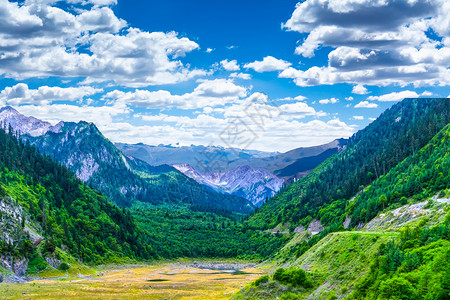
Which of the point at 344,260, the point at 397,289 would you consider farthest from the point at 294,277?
the point at 397,289

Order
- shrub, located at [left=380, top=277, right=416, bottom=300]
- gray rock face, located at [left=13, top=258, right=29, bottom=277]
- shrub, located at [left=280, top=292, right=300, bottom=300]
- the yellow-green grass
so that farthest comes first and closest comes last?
gray rock face, located at [left=13, top=258, right=29, bottom=277] < shrub, located at [left=280, top=292, right=300, bottom=300] < the yellow-green grass < shrub, located at [left=380, top=277, right=416, bottom=300]

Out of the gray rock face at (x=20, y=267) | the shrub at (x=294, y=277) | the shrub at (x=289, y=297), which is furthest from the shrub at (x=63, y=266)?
the shrub at (x=289, y=297)

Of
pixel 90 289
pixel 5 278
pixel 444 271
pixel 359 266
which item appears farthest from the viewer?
pixel 5 278

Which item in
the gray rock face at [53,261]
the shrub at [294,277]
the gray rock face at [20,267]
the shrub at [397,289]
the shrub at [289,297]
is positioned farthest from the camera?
the gray rock face at [53,261]

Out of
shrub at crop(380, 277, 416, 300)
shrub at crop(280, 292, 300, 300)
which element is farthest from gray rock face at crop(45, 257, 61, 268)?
shrub at crop(380, 277, 416, 300)

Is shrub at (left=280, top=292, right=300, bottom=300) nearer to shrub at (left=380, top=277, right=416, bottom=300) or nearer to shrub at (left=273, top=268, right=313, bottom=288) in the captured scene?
shrub at (left=273, top=268, right=313, bottom=288)

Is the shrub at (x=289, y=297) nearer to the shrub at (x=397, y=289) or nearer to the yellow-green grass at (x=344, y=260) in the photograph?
the yellow-green grass at (x=344, y=260)

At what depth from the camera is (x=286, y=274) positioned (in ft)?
294

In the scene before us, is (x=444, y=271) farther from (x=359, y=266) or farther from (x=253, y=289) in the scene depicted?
(x=253, y=289)

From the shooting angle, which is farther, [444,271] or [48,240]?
[48,240]

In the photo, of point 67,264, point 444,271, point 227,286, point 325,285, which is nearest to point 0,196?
point 67,264

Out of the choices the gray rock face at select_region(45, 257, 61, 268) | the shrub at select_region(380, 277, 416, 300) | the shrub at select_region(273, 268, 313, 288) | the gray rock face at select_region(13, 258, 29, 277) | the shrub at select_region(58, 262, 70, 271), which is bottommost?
the shrub at select_region(58, 262, 70, 271)

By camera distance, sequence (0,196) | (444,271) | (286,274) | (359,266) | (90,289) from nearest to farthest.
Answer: (444,271), (359,266), (286,274), (90,289), (0,196)

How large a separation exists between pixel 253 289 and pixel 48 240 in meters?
120
